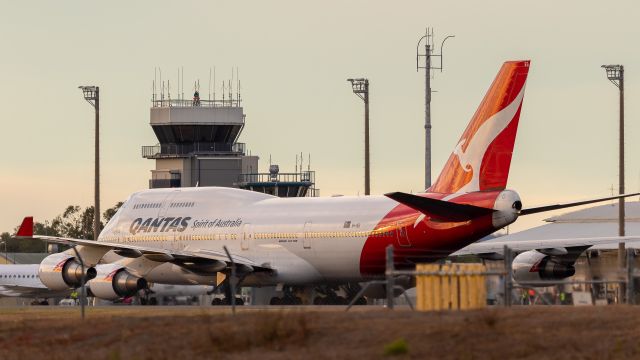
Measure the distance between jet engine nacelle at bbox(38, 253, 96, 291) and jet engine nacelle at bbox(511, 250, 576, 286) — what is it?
50.2ft

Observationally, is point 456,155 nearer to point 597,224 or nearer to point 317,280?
point 317,280

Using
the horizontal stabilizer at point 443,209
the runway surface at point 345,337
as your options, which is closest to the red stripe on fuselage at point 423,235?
the horizontal stabilizer at point 443,209

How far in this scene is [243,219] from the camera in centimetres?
5669

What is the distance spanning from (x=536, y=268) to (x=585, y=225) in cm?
5197

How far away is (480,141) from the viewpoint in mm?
50031

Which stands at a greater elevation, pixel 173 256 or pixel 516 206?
pixel 516 206

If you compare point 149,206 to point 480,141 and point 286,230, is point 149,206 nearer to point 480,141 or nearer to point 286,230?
point 286,230

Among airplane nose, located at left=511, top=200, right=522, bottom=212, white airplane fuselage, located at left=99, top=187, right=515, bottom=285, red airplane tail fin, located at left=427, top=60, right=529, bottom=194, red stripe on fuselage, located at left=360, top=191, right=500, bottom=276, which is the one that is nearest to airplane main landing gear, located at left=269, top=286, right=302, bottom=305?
white airplane fuselage, located at left=99, top=187, right=515, bottom=285

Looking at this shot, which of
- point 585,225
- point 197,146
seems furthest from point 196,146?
point 585,225

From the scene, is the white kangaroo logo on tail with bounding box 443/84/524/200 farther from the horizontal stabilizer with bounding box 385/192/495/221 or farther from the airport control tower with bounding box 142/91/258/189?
the airport control tower with bounding box 142/91/258/189

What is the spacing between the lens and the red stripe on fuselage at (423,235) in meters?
49.2

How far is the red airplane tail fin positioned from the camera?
49406mm

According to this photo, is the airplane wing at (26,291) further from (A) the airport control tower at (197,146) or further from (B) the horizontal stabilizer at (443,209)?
(B) the horizontal stabilizer at (443,209)

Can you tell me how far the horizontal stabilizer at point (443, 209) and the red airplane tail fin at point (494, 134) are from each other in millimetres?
1379
